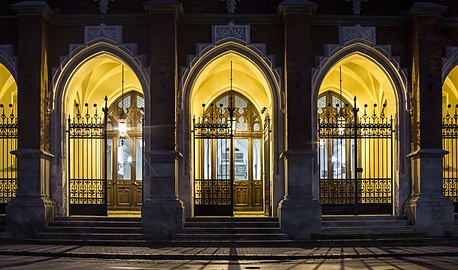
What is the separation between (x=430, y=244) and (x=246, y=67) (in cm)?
748

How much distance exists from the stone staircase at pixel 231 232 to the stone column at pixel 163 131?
0.47m

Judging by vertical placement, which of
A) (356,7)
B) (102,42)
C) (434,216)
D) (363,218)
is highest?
(356,7)

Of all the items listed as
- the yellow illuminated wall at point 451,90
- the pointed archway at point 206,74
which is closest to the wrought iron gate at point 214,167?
the pointed archway at point 206,74

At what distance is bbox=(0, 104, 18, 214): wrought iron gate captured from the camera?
21.3 m

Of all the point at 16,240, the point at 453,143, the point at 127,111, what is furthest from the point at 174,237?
the point at 453,143

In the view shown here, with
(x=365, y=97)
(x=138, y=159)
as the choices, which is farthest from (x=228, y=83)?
(x=365, y=97)

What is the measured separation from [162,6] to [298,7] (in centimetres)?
357

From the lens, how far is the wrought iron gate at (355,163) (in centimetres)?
2067

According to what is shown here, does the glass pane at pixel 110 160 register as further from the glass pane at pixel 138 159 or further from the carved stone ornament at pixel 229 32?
the carved stone ornament at pixel 229 32

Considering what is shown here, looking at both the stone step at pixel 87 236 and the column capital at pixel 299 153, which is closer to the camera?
the stone step at pixel 87 236

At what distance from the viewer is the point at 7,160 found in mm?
22250

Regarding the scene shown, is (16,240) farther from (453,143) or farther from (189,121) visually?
(453,143)

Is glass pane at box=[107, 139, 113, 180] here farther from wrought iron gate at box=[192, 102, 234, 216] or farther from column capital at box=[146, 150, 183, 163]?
column capital at box=[146, 150, 183, 163]

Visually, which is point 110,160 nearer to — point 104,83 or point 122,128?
point 122,128
